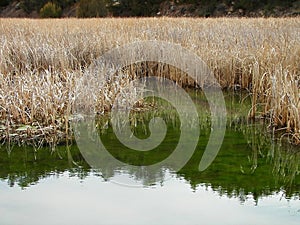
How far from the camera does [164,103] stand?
6.27m

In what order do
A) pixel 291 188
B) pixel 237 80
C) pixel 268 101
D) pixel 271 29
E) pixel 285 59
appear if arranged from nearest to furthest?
pixel 291 188, pixel 268 101, pixel 285 59, pixel 237 80, pixel 271 29

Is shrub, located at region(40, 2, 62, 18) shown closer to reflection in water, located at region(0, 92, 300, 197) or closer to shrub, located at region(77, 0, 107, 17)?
shrub, located at region(77, 0, 107, 17)

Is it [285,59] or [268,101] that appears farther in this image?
[285,59]

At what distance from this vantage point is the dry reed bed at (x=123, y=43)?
4.96 metres

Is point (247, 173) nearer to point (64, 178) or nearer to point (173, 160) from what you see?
A: point (173, 160)

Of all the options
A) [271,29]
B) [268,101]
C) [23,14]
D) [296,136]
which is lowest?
[296,136]

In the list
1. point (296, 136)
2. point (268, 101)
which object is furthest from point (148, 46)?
point (296, 136)

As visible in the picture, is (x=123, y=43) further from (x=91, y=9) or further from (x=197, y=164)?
(x=91, y=9)

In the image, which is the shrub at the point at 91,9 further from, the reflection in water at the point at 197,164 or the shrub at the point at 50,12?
the reflection in water at the point at 197,164

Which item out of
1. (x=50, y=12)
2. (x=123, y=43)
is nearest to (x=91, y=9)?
(x=50, y=12)

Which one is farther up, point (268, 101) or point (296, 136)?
point (268, 101)

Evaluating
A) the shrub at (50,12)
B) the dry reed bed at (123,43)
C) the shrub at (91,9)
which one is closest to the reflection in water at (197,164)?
the dry reed bed at (123,43)

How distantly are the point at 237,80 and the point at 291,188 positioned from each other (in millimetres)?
3571

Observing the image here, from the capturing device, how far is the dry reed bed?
4957 millimetres
